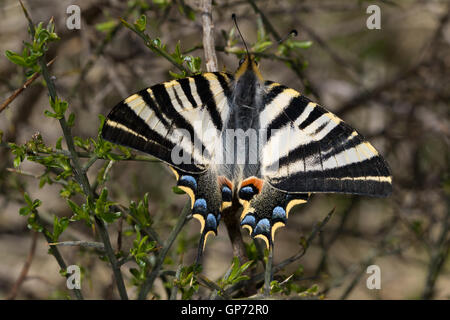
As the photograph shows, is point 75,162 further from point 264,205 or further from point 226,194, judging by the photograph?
point 264,205

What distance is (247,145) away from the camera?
209 centimetres

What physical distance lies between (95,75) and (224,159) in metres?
2.05

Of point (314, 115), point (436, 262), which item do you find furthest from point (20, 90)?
point (436, 262)

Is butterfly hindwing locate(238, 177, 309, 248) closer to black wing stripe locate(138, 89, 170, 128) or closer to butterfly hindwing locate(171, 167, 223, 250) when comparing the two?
butterfly hindwing locate(171, 167, 223, 250)

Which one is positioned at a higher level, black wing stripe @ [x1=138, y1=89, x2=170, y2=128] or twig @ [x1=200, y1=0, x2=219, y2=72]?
twig @ [x1=200, y1=0, x2=219, y2=72]

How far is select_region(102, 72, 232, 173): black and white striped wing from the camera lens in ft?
5.66

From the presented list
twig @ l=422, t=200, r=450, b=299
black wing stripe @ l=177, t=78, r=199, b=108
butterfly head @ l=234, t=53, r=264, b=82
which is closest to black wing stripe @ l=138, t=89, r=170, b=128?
black wing stripe @ l=177, t=78, r=199, b=108

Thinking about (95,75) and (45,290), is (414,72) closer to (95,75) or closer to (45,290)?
(95,75)

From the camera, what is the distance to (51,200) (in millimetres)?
3938

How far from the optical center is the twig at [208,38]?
1893 millimetres

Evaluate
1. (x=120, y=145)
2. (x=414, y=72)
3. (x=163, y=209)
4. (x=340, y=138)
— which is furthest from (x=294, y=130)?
(x=414, y=72)

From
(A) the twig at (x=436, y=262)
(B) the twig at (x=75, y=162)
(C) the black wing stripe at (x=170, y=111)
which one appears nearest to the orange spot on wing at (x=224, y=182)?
(C) the black wing stripe at (x=170, y=111)

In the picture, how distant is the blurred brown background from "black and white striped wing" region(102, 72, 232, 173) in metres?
0.71

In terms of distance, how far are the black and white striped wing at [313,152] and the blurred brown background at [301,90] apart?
0.74m
